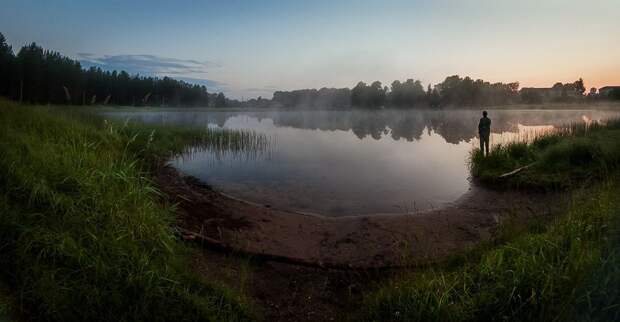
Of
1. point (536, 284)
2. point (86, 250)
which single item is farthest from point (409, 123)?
point (86, 250)

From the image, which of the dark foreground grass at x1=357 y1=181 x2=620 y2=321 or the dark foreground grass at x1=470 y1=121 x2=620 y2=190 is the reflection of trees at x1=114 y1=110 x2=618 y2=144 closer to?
the dark foreground grass at x1=470 y1=121 x2=620 y2=190

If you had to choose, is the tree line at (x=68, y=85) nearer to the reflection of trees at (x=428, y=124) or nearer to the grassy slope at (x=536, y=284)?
the grassy slope at (x=536, y=284)

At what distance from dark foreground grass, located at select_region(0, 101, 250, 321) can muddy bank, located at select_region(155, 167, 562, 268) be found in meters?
1.19

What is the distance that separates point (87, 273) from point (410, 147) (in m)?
18.3

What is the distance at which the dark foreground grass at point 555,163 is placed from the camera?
836cm

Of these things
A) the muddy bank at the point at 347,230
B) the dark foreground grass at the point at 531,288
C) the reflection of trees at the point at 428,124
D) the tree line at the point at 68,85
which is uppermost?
the tree line at the point at 68,85

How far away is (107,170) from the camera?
14.8 ft

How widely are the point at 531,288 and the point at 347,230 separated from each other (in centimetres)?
362

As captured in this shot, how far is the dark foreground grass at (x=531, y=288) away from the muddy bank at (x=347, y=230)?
1.05m

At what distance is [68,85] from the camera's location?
1784 inches

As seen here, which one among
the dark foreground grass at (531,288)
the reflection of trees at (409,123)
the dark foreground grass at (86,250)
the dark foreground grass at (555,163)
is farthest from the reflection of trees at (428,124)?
the dark foreground grass at (86,250)

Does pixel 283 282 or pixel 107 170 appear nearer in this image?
pixel 283 282

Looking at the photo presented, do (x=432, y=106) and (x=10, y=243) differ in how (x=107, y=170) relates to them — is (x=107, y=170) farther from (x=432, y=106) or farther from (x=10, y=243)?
(x=432, y=106)

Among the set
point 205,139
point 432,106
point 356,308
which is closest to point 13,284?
point 356,308
